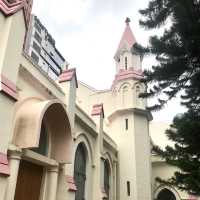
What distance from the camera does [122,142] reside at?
16.9m

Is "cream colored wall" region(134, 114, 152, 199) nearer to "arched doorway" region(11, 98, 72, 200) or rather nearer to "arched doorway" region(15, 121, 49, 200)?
"arched doorway" region(11, 98, 72, 200)

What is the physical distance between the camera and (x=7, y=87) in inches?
264

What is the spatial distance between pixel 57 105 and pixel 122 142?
8.73 meters

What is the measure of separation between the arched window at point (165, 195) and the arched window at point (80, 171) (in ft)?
27.0

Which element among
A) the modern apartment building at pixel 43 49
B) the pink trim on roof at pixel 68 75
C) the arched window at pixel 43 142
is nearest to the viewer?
the arched window at pixel 43 142

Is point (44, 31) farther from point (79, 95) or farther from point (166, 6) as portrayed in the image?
point (166, 6)

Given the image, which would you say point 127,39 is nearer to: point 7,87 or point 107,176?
point 107,176

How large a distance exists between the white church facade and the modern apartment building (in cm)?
2561

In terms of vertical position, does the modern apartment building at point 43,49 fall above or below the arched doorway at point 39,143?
above

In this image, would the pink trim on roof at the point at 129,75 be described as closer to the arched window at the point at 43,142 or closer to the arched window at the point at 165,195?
the arched window at the point at 165,195

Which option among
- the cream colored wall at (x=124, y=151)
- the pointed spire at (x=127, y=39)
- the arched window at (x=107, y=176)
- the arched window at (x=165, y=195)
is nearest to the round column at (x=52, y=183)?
the arched window at (x=107, y=176)

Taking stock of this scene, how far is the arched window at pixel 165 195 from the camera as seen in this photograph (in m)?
18.8

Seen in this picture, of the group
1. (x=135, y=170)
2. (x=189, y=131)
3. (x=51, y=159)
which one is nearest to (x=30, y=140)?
(x=51, y=159)

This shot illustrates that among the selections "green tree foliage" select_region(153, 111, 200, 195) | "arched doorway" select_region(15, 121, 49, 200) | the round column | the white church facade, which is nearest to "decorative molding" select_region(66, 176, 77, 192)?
the white church facade
